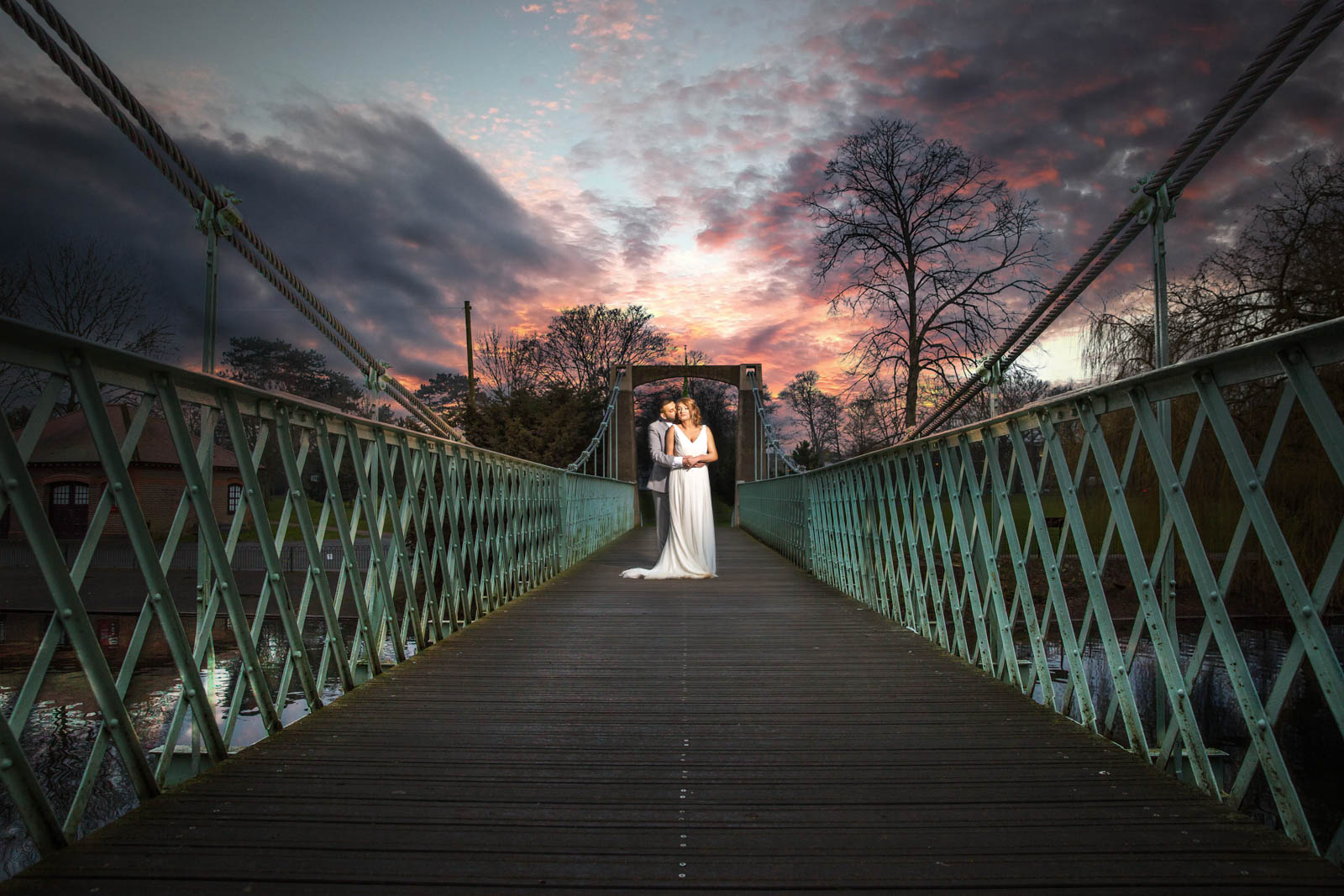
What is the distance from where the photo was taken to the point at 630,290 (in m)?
30.4

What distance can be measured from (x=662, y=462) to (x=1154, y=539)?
152 inches

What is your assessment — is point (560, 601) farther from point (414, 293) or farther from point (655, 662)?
point (414, 293)

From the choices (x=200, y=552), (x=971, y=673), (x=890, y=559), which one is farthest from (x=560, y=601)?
(x=200, y=552)

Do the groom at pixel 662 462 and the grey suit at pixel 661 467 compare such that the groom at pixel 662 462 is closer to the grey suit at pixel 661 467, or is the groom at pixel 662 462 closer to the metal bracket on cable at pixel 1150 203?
the grey suit at pixel 661 467

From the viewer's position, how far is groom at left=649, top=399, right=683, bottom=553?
24.2 ft

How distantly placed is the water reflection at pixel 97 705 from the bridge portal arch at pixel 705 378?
11.3 metres

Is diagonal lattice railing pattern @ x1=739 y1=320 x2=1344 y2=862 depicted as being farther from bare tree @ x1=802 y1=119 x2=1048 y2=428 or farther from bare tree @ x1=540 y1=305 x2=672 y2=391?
bare tree @ x1=540 y1=305 x2=672 y2=391

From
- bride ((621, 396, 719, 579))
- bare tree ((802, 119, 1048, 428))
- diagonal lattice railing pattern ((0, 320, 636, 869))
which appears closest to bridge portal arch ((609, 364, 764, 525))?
bare tree ((802, 119, 1048, 428))

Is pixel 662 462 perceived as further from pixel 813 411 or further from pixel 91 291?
pixel 813 411

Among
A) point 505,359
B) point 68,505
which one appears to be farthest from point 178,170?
point 68,505

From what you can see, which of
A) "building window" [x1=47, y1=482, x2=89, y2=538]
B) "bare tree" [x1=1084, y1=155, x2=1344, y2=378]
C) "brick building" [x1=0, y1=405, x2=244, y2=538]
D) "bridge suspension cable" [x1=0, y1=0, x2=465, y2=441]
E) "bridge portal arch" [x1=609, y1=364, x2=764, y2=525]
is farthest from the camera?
"bridge portal arch" [x1=609, y1=364, x2=764, y2=525]

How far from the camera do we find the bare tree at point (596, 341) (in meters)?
30.0

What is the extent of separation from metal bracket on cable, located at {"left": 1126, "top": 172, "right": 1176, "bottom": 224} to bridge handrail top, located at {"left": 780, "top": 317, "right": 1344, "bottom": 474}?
2.60 feet

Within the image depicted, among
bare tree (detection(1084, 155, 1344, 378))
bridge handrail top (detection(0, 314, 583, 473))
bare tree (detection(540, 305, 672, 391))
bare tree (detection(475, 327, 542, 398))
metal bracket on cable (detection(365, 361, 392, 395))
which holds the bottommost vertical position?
bridge handrail top (detection(0, 314, 583, 473))
